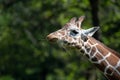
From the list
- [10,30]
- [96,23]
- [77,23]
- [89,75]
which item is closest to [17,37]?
[10,30]

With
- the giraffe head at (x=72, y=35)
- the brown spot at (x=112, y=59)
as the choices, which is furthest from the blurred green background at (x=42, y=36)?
the giraffe head at (x=72, y=35)

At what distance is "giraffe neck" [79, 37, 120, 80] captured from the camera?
8797 millimetres

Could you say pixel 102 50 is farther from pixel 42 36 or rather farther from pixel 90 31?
pixel 42 36

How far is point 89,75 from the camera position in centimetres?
1410

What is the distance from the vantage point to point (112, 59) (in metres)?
8.93

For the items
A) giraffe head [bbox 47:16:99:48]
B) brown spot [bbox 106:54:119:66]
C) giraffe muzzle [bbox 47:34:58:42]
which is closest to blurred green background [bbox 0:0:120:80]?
brown spot [bbox 106:54:119:66]

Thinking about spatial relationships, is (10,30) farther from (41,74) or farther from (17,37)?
(41,74)

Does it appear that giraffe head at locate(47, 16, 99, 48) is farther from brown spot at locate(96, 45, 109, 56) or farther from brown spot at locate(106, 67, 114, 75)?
brown spot at locate(106, 67, 114, 75)

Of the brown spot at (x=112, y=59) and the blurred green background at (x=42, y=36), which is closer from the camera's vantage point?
the brown spot at (x=112, y=59)

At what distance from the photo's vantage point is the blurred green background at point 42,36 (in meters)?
13.3

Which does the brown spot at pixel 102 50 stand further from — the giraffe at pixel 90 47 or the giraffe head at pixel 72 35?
the giraffe head at pixel 72 35

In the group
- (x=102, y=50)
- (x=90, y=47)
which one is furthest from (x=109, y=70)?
(x=90, y=47)

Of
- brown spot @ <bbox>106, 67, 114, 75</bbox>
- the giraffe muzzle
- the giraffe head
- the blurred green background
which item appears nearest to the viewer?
the giraffe muzzle

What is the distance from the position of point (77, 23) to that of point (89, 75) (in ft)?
17.1
